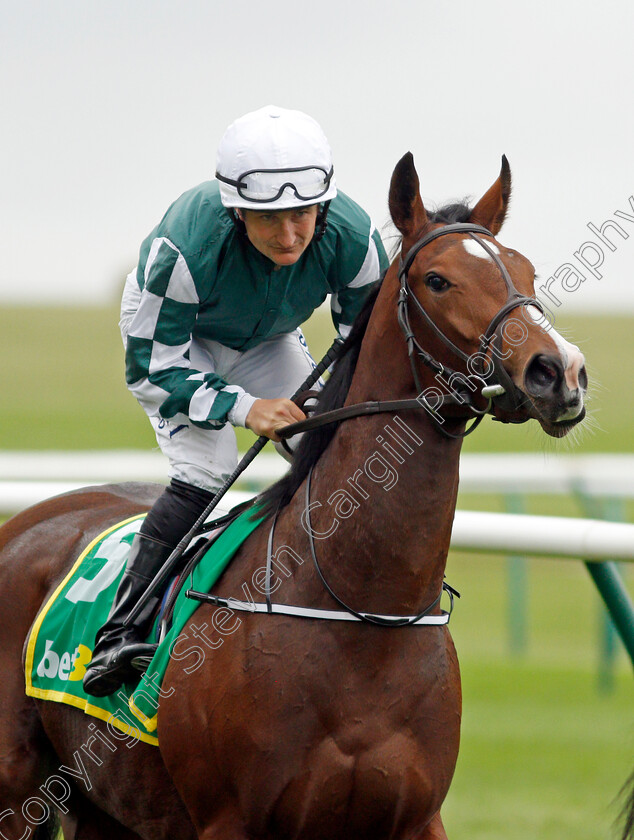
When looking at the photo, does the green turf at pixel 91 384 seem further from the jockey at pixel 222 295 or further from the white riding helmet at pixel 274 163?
the white riding helmet at pixel 274 163

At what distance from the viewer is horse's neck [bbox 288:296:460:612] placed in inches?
107

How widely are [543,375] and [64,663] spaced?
69.3 inches

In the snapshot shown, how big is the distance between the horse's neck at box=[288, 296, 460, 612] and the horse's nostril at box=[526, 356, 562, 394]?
333 millimetres

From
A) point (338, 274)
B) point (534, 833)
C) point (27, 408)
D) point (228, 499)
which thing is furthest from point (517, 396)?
point (27, 408)

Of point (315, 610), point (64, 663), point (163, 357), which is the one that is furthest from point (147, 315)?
point (64, 663)

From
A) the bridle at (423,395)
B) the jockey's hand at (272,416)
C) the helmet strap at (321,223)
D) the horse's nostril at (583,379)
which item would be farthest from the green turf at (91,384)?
the horse's nostril at (583,379)

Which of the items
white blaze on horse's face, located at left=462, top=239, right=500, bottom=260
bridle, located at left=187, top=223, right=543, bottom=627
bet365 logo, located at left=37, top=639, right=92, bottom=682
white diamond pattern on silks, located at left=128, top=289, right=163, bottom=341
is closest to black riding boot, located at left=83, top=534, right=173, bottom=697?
bet365 logo, located at left=37, top=639, right=92, bottom=682

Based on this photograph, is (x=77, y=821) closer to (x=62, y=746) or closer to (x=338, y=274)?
(x=62, y=746)

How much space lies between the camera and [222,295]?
10.5ft

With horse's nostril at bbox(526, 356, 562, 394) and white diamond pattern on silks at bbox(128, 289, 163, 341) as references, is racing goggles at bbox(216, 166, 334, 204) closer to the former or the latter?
white diamond pattern on silks at bbox(128, 289, 163, 341)

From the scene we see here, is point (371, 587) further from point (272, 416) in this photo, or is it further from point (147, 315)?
point (147, 315)

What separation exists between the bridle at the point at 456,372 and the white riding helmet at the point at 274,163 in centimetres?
38

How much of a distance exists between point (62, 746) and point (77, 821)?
43 centimetres

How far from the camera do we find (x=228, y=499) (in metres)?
4.51
